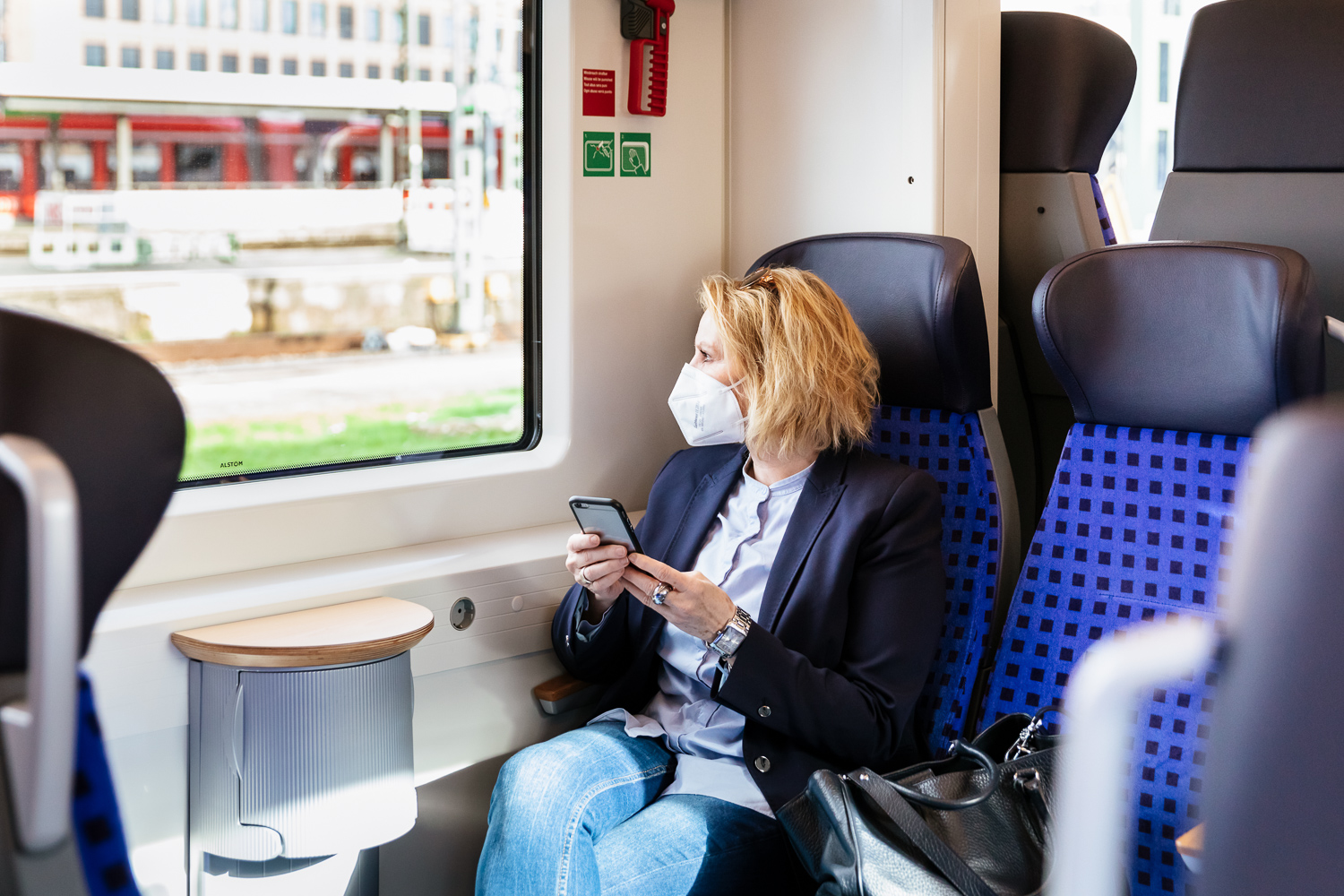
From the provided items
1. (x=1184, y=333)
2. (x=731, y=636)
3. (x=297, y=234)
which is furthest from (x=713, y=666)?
(x=297, y=234)

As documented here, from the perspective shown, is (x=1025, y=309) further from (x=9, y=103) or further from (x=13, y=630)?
(x=13, y=630)

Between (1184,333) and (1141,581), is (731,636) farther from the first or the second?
(1184,333)

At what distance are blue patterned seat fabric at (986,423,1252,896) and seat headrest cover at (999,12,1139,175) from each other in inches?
37.6

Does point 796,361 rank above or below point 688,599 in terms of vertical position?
above

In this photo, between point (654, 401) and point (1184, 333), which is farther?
point (654, 401)

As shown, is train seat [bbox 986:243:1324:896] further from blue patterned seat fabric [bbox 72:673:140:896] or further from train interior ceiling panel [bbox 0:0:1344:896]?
blue patterned seat fabric [bbox 72:673:140:896]

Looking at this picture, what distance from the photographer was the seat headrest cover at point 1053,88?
8.02ft

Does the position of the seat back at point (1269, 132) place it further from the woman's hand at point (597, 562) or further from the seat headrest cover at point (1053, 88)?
the woman's hand at point (597, 562)

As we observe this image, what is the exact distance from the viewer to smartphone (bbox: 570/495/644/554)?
1630 mm

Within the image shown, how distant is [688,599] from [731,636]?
0.27ft

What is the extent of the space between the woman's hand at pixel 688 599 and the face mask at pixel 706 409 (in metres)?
0.34

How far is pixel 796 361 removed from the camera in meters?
1.80

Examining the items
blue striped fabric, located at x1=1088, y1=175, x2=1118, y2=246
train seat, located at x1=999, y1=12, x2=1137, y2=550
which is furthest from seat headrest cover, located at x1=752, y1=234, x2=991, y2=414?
blue striped fabric, located at x1=1088, y1=175, x2=1118, y2=246

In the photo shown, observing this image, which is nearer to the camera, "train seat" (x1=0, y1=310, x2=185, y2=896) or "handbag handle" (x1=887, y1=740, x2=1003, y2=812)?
Answer: "train seat" (x1=0, y1=310, x2=185, y2=896)
